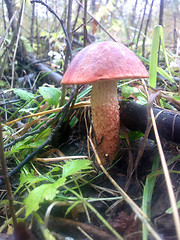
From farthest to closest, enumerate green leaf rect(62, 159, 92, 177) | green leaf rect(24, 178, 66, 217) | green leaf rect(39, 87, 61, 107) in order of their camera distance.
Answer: green leaf rect(39, 87, 61, 107) < green leaf rect(62, 159, 92, 177) < green leaf rect(24, 178, 66, 217)

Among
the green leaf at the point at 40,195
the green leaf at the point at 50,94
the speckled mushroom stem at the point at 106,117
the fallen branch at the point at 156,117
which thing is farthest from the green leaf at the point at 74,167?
the green leaf at the point at 50,94

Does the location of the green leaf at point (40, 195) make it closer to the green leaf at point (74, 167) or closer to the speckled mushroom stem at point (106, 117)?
the green leaf at point (74, 167)

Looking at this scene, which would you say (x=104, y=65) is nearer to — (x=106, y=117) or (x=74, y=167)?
(x=106, y=117)

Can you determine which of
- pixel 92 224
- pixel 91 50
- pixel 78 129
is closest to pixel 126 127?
pixel 78 129

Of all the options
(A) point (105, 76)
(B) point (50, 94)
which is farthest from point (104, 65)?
(B) point (50, 94)

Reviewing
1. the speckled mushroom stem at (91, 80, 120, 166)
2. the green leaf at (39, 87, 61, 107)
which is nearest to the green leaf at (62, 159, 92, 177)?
the speckled mushroom stem at (91, 80, 120, 166)

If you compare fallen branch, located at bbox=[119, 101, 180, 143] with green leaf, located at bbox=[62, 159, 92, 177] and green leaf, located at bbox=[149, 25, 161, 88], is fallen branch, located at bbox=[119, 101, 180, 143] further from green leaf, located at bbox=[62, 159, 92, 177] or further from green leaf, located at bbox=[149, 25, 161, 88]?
green leaf, located at bbox=[62, 159, 92, 177]

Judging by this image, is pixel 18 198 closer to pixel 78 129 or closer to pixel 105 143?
pixel 105 143
